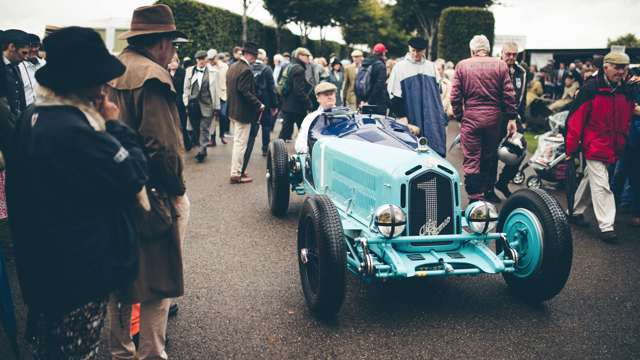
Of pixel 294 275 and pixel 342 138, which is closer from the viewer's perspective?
pixel 294 275

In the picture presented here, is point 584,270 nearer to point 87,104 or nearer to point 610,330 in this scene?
point 610,330

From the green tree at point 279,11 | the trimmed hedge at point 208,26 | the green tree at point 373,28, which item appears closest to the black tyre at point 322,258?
the trimmed hedge at point 208,26

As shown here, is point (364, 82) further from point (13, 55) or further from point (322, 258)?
point (322, 258)

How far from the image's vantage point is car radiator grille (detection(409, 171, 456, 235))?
417 cm

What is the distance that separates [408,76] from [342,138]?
7.02ft

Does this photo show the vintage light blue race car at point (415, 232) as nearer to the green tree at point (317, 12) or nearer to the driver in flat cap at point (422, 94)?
the driver in flat cap at point (422, 94)

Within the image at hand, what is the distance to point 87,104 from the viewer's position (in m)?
2.34

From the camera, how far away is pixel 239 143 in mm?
8398

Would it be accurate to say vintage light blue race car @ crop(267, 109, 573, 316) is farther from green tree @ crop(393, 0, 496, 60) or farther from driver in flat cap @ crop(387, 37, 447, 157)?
green tree @ crop(393, 0, 496, 60)

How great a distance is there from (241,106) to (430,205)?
16.1 feet

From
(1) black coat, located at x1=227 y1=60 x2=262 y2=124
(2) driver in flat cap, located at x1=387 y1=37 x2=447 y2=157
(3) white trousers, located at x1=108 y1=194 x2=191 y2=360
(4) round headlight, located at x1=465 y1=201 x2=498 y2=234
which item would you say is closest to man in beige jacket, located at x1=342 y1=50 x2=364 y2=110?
(1) black coat, located at x1=227 y1=60 x2=262 y2=124

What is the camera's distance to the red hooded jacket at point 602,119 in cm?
604

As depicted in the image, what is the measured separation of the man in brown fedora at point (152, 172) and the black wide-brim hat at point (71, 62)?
0.53 meters

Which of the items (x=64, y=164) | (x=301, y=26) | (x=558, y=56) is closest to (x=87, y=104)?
(x=64, y=164)
